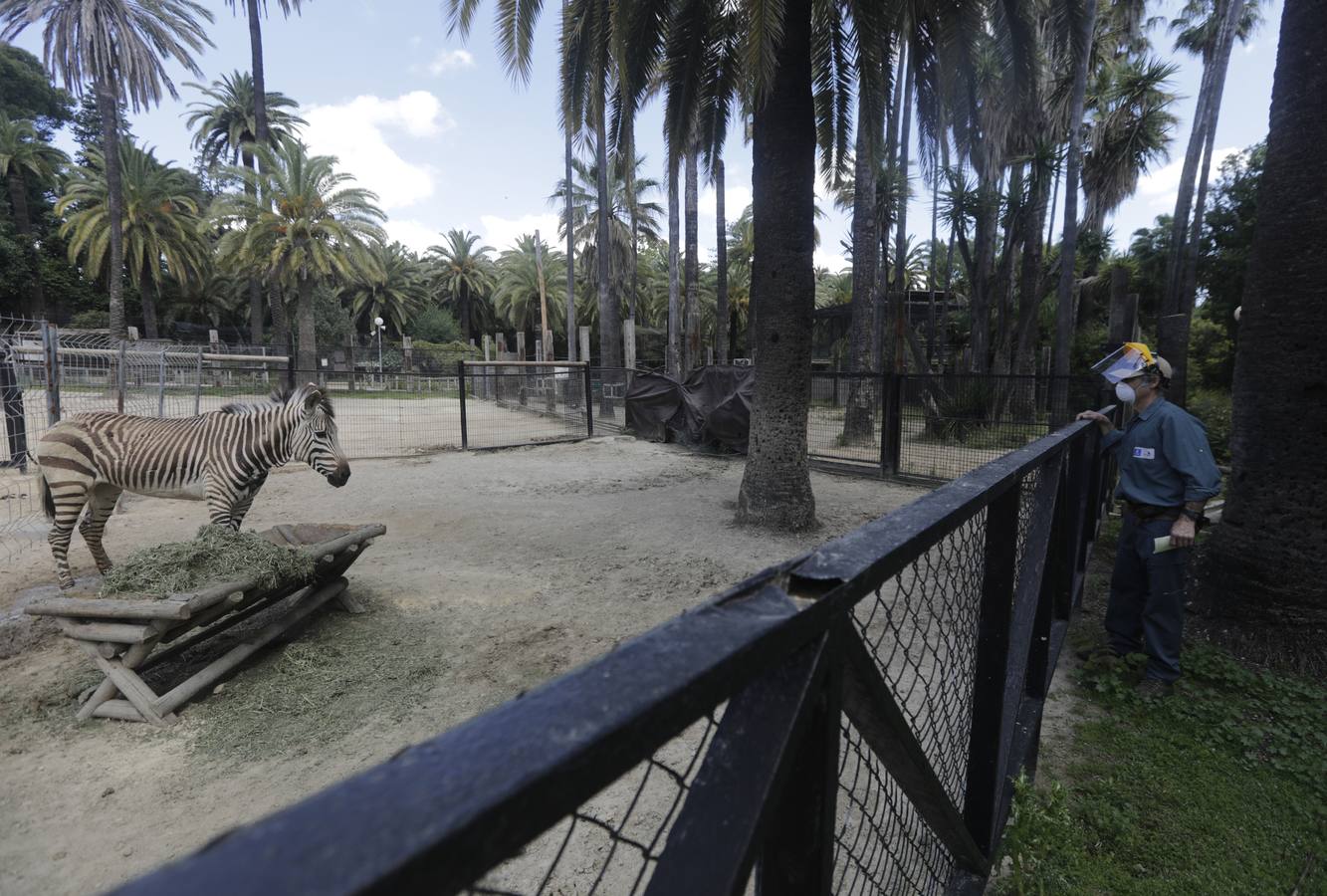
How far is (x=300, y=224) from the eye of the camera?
28.4 metres

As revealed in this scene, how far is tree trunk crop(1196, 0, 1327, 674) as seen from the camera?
4219mm

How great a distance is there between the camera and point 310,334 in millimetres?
30703

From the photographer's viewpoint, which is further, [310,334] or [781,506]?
[310,334]

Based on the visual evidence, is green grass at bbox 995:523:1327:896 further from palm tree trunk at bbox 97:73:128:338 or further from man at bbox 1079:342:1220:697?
palm tree trunk at bbox 97:73:128:338

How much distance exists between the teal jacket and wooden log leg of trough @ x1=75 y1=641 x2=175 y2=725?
6.00 m

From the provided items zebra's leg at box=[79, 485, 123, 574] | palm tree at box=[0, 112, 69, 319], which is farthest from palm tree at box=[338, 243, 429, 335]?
zebra's leg at box=[79, 485, 123, 574]

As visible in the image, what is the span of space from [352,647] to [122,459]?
2.67 m

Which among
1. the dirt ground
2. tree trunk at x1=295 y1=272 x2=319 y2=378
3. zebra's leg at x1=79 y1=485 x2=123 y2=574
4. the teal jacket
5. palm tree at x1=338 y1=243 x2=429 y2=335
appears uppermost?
palm tree at x1=338 y1=243 x2=429 y2=335

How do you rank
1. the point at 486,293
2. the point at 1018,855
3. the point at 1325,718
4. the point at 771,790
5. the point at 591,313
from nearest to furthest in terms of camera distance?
A: the point at 771,790 < the point at 1018,855 < the point at 1325,718 < the point at 591,313 < the point at 486,293

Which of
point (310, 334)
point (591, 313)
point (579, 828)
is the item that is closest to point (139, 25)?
point (310, 334)

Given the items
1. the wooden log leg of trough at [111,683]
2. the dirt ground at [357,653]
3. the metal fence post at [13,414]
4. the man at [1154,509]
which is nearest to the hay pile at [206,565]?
the wooden log leg of trough at [111,683]

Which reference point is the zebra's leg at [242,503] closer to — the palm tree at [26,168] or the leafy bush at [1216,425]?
the leafy bush at [1216,425]

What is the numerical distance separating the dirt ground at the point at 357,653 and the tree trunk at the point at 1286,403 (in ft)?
12.2

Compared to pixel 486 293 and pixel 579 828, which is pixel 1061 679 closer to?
pixel 579 828
